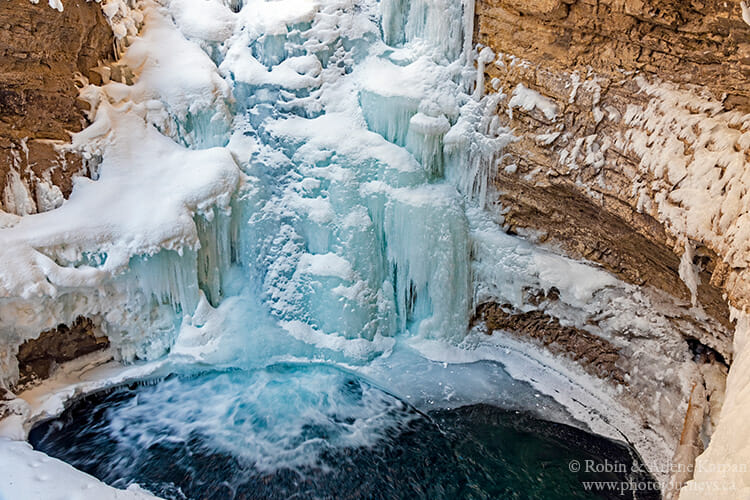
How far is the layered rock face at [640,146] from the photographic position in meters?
3.93

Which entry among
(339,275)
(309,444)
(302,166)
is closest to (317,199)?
(302,166)

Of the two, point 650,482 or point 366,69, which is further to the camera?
point 366,69

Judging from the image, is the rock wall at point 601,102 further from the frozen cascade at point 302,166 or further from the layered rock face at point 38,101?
the layered rock face at point 38,101

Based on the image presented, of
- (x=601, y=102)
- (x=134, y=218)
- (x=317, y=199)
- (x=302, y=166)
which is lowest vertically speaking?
(x=317, y=199)

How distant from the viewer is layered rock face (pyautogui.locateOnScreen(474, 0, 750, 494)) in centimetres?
393

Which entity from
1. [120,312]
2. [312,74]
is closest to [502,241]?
[312,74]

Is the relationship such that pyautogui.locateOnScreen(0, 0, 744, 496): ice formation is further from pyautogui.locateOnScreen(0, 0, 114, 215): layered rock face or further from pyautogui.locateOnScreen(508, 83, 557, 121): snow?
pyautogui.locateOnScreen(0, 0, 114, 215): layered rock face

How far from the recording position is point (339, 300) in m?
6.36

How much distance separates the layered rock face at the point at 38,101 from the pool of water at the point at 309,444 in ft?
7.44

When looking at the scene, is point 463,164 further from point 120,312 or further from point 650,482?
point 120,312

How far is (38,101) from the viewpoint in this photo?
18.2ft

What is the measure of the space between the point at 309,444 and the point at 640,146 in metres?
4.07

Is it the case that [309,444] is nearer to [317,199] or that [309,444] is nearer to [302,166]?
[317,199]

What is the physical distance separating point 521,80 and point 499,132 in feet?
1.91
